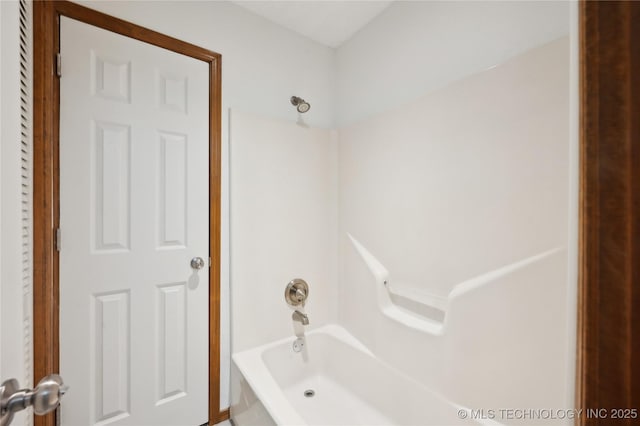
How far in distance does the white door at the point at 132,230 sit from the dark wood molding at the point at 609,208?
1523 mm

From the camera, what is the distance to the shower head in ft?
5.72

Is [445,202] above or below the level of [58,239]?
above

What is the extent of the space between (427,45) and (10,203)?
5.52 ft

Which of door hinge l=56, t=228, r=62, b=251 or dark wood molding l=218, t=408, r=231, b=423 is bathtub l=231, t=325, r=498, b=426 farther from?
door hinge l=56, t=228, r=62, b=251

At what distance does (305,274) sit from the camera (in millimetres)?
1871

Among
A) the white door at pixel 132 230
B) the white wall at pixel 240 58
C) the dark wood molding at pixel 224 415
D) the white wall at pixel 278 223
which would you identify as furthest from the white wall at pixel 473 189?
the white door at pixel 132 230

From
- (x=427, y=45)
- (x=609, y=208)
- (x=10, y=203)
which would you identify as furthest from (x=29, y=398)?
(x=427, y=45)

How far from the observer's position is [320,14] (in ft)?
5.52

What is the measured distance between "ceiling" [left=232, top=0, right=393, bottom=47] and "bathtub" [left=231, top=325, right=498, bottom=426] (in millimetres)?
2060

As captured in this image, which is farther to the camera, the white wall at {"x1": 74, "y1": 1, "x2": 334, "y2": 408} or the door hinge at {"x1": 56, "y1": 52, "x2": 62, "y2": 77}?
the white wall at {"x1": 74, "y1": 1, "x2": 334, "y2": 408}

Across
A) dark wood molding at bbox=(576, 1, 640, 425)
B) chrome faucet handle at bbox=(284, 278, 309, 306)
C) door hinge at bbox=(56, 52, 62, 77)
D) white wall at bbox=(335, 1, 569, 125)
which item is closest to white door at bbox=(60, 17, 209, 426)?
door hinge at bbox=(56, 52, 62, 77)

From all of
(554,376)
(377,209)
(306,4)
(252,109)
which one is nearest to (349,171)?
(377,209)

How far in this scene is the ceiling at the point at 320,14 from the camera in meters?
1.59

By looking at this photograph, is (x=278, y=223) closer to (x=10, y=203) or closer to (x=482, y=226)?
(x=482, y=226)
